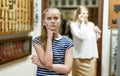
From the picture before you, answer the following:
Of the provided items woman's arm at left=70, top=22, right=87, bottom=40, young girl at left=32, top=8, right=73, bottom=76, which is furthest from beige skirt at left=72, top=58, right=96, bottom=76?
young girl at left=32, top=8, right=73, bottom=76

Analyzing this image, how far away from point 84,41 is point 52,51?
1.98 metres

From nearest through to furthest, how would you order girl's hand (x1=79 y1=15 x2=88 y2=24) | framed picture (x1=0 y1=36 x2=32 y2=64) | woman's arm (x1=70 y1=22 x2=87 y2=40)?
framed picture (x1=0 y1=36 x2=32 y2=64) < woman's arm (x1=70 y1=22 x2=87 y2=40) < girl's hand (x1=79 y1=15 x2=88 y2=24)

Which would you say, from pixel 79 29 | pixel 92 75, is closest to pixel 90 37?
pixel 79 29

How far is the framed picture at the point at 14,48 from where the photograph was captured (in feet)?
9.64

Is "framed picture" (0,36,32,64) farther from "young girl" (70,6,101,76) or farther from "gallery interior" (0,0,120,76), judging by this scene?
"young girl" (70,6,101,76)

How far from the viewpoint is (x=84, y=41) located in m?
3.62

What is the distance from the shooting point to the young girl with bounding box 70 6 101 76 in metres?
3.61

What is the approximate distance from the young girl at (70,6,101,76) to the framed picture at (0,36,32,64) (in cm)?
72

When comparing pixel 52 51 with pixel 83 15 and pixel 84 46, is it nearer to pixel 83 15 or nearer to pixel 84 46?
pixel 84 46

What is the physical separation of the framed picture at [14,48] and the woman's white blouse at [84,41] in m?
0.72

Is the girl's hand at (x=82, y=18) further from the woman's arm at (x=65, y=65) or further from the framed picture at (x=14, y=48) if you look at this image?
the woman's arm at (x=65, y=65)

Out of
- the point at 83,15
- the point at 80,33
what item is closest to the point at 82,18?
the point at 83,15

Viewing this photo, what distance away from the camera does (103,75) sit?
4.30 metres

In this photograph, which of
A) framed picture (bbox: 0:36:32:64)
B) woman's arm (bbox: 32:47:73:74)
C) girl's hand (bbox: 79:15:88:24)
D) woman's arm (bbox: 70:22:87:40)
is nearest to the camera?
woman's arm (bbox: 32:47:73:74)
